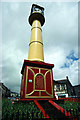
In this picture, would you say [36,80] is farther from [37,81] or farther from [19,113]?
[19,113]

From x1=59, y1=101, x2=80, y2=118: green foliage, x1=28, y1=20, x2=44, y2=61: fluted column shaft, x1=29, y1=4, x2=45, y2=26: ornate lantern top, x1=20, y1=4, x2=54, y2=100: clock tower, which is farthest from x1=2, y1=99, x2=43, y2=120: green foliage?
x1=29, y1=4, x2=45, y2=26: ornate lantern top

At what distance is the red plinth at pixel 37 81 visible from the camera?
26.3 feet

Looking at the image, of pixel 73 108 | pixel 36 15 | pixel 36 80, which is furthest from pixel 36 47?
pixel 73 108

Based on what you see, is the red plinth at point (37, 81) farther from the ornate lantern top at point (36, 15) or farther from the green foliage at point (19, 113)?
the ornate lantern top at point (36, 15)

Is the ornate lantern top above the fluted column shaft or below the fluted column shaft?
above

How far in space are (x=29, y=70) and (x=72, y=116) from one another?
5.80 meters

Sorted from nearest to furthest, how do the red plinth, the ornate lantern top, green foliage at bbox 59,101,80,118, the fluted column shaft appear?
green foliage at bbox 59,101,80,118 → the red plinth → the fluted column shaft → the ornate lantern top

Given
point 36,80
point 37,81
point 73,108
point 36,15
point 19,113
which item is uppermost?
point 36,15

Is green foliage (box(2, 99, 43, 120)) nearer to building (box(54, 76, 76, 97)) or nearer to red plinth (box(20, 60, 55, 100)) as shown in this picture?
red plinth (box(20, 60, 55, 100))

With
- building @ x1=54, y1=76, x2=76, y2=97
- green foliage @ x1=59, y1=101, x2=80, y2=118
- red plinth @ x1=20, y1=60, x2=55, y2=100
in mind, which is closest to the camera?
green foliage @ x1=59, y1=101, x2=80, y2=118

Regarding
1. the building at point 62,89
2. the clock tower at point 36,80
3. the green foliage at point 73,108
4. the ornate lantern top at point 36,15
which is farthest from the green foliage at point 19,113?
the building at point 62,89

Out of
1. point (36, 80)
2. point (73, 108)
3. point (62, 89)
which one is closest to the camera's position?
point (73, 108)

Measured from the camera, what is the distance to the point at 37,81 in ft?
28.7

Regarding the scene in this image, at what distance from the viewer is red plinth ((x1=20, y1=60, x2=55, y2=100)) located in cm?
801
